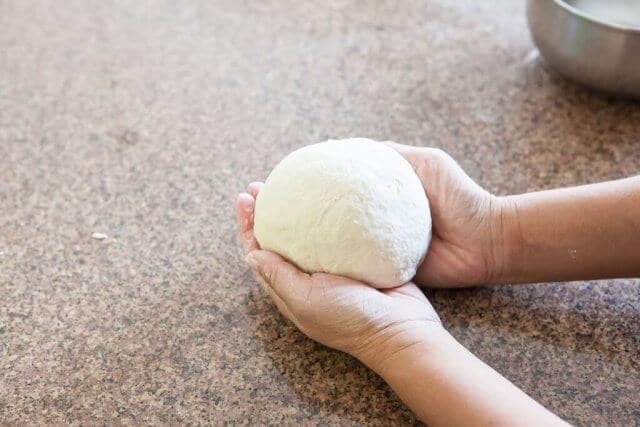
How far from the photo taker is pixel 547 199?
0.90m

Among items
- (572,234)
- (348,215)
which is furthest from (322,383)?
(572,234)

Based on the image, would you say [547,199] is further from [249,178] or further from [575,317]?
[249,178]

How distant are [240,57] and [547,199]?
2.55ft

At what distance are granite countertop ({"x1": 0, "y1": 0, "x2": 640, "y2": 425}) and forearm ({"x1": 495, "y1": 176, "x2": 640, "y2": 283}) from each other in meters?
0.06

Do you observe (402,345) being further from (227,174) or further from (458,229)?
(227,174)

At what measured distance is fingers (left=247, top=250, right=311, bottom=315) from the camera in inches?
31.8

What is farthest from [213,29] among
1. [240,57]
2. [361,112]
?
[361,112]

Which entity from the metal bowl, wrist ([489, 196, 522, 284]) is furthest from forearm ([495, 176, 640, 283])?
the metal bowl

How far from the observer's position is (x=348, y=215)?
0.80m

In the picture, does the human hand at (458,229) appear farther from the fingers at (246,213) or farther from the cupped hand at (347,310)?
the fingers at (246,213)

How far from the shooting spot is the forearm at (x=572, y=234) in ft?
2.81

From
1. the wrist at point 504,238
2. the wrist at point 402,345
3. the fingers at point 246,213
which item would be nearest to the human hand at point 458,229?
the wrist at point 504,238

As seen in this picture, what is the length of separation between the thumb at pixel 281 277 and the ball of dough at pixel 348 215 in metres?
0.01

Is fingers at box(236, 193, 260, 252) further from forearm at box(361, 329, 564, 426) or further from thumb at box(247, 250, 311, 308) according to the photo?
forearm at box(361, 329, 564, 426)
